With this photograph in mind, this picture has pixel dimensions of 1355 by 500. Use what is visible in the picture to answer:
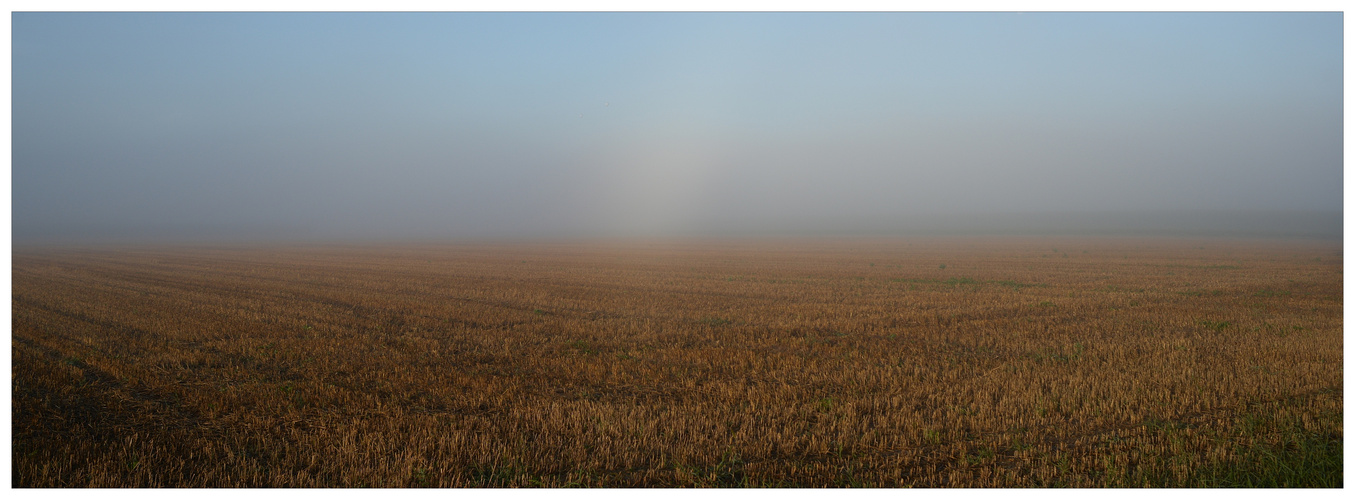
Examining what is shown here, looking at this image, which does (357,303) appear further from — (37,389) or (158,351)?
(37,389)

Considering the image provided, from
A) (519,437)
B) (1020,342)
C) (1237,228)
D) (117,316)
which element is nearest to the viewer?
(519,437)

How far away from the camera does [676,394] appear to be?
8.54 meters

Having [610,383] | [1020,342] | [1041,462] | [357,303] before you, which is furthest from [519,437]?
[357,303]

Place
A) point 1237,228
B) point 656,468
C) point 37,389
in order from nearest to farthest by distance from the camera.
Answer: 1. point 656,468
2. point 37,389
3. point 1237,228

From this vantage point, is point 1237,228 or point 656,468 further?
point 1237,228

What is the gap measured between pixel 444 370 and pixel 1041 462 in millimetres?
7300

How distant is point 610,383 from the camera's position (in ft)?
29.9

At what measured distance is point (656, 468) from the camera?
5.95 metres

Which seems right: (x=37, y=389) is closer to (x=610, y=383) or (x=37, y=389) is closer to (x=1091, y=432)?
(x=610, y=383)

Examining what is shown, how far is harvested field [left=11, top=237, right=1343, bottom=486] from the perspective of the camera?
19.4 feet

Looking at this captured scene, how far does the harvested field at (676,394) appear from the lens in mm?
5914

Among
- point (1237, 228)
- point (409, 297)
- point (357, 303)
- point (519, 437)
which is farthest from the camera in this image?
point (1237, 228)

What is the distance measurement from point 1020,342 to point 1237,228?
213718 mm

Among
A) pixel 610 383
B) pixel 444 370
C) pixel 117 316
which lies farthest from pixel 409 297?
pixel 610 383
